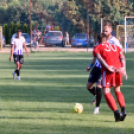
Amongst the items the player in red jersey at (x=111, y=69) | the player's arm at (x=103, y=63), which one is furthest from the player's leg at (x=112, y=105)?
the player's arm at (x=103, y=63)

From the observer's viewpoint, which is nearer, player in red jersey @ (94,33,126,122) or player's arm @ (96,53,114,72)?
player's arm @ (96,53,114,72)

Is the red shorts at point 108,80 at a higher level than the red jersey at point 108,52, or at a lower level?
lower

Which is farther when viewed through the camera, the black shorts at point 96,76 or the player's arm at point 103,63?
the black shorts at point 96,76

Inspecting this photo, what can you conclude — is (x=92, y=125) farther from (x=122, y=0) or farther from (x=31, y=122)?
(x=122, y=0)

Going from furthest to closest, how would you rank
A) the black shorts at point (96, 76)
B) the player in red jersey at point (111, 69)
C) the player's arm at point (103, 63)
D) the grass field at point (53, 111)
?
1. the black shorts at point (96, 76)
2. the player in red jersey at point (111, 69)
3. the player's arm at point (103, 63)
4. the grass field at point (53, 111)

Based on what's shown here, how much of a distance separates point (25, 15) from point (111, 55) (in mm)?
72083

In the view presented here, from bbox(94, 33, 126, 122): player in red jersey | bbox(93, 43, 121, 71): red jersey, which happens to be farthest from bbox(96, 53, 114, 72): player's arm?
bbox(93, 43, 121, 71): red jersey

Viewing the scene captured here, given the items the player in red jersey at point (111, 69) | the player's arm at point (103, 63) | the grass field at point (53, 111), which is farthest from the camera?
the player in red jersey at point (111, 69)

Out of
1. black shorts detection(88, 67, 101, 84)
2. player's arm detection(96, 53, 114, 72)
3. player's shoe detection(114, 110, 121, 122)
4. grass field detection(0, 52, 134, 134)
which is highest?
player's arm detection(96, 53, 114, 72)

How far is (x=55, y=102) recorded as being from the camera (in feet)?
32.7

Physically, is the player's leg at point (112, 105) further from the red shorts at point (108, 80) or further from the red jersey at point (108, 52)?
the red jersey at point (108, 52)

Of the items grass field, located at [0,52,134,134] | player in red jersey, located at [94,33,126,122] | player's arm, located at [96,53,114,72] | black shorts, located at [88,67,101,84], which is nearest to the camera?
grass field, located at [0,52,134,134]

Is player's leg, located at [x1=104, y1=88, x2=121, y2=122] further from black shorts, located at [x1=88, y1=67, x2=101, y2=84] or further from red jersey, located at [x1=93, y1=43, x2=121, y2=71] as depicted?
black shorts, located at [x1=88, y1=67, x2=101, y2=84]

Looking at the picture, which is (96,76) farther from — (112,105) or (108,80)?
(112,105)
